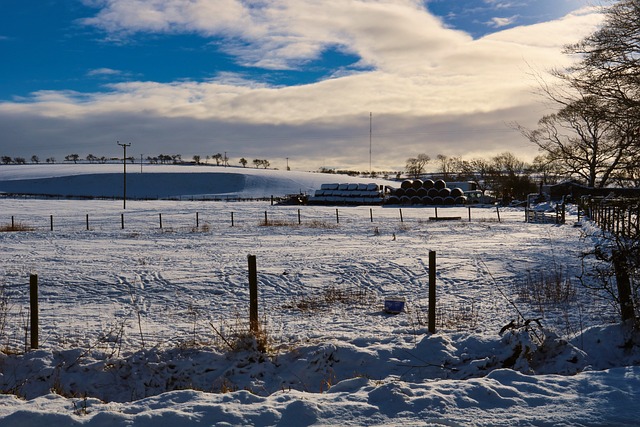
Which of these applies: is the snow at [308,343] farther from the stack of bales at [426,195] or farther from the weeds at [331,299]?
the stack of bales at [426,195]

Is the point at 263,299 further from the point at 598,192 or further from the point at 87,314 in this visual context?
the point at 598,192

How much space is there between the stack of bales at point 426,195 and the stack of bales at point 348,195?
2.91 meters

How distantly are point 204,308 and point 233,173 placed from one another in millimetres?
123724

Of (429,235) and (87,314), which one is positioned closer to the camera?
(87,314)

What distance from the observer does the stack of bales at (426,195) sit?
6431 cm

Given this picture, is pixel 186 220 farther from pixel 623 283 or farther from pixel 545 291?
pixel 623 283

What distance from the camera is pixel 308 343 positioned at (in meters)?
8.66

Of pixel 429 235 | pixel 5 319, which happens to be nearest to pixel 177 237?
pixel 429 235

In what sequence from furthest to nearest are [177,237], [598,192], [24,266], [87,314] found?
[598,192], [177,237], [24,266], [87,314]

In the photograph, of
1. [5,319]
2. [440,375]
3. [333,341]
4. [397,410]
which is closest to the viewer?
[397,410]

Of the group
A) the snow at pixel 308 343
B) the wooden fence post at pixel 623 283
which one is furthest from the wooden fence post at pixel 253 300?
the wooden fence post at pixel 623 283

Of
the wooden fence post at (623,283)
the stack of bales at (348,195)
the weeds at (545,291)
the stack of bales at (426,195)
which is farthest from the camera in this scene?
the stack of bales at (348,195)

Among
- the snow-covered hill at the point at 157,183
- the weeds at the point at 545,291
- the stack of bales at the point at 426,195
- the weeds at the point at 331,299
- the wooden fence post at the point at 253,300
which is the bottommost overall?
the weeds at the point at 331,299

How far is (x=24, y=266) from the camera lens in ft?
53.9
